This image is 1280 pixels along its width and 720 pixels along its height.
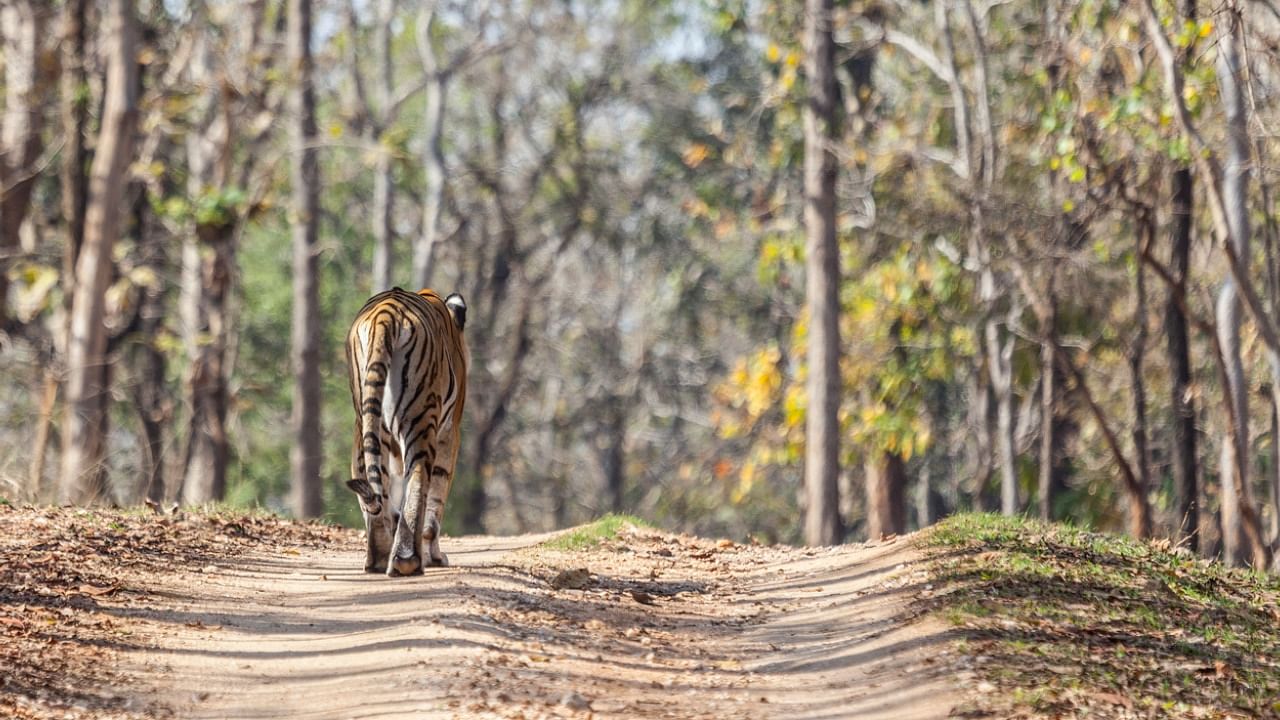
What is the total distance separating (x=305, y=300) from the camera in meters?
25.6

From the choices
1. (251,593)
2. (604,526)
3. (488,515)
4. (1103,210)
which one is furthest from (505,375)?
(251,593)

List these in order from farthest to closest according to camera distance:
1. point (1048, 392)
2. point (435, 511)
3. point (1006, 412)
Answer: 1. point (1006, 412)
2. point (1048, 392)
3. point (435, 511)

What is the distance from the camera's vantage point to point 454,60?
3284cm

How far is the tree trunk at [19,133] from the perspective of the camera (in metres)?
23.1

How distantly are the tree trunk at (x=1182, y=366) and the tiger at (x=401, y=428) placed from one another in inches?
413

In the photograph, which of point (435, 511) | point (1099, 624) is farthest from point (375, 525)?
point (1099, 624)

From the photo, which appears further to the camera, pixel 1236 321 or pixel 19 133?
pixel 19 133

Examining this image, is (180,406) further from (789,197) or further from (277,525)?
(277,525)

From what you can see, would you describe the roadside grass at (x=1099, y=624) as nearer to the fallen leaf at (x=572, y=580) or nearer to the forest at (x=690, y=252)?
the forest at (x=690, y=252)

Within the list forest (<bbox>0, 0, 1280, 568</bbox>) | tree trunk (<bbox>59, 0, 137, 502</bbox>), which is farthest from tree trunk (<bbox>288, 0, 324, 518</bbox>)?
tree trunk (<bbox>59, 0, 137, 502</bbox>)

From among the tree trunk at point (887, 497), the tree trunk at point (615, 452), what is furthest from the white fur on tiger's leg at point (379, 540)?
the tree trunk at point (615, 452)

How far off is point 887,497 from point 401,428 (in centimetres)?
1810

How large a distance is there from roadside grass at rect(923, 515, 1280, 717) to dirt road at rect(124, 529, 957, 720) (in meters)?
0.26

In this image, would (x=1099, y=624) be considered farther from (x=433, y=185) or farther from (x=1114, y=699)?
(x=433, y=185)
